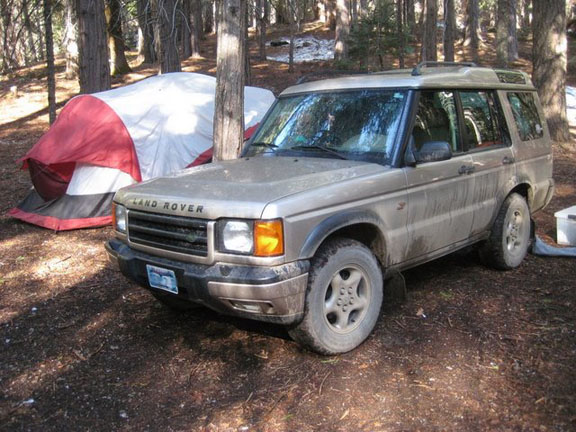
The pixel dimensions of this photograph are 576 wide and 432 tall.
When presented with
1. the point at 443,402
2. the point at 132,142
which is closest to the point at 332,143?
the point at 443,402

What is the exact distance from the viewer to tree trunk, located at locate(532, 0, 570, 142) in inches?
452

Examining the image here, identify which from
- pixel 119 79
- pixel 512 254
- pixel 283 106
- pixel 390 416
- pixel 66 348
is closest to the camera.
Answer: pixel 390 416

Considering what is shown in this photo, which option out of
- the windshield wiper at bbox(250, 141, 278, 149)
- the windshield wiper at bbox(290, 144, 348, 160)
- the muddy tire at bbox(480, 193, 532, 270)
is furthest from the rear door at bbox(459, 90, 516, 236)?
the windshield wiper at bbox(250, 141, 278, 149)

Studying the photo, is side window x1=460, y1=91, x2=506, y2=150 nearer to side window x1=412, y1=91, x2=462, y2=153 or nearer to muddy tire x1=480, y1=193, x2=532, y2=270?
side window x1=412, y1=91, x2=462, y2=153

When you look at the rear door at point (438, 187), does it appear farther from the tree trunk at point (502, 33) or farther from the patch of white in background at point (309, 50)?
the patch of white in background at point (309, 50)

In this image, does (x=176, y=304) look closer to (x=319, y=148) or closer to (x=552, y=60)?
(x=319, y=148)

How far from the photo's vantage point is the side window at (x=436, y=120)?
180 inches

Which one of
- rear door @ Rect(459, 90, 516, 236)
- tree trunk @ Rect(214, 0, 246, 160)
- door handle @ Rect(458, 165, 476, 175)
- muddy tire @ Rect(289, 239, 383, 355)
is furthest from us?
tree trunk @ Rect(214, 0, 246, 160)

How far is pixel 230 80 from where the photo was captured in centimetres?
661

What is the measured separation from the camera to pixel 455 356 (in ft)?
13.0

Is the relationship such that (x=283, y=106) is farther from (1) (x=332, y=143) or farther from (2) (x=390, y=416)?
(2) (x=390, y=416)

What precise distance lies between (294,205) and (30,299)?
3.34m

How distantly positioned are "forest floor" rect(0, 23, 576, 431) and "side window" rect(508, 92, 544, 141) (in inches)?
54.2

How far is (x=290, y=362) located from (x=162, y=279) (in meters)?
1.08
